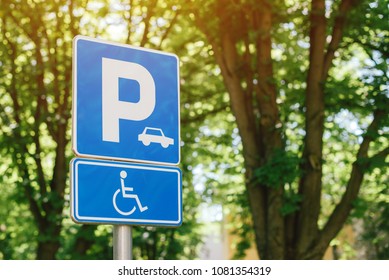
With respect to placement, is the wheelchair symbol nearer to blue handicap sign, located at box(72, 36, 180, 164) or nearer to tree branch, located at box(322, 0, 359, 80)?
blue handicap sign, located at box(72, 36, 180, 164)

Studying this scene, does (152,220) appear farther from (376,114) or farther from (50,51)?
(50,51)

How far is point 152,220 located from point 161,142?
→ 0.46 meters

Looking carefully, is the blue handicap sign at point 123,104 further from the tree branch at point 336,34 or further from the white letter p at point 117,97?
the tree branch at point 336,34

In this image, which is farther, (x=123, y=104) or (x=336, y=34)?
(x=336, y=34)

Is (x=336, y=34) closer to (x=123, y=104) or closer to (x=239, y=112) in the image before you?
(x=239, y=112)

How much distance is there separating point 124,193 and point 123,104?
0.51 meters

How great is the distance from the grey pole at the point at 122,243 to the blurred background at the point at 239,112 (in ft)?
26.0

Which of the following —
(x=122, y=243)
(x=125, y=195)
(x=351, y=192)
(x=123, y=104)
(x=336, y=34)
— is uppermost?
(x=336, y=34)

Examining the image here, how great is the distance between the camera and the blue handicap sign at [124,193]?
12.5 feet

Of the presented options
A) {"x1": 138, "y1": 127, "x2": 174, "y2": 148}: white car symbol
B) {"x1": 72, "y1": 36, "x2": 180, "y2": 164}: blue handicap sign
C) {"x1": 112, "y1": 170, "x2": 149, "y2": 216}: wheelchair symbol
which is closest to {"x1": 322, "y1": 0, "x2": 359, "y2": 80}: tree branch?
{"x1": 72, "y1": 36, "x2": 180, "y2": 164}: blue handicap sign

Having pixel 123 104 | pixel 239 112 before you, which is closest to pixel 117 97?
pixel 123 104

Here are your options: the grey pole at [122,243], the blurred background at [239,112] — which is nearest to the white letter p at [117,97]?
the grey pole at [122,243]

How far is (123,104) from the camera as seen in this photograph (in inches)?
161

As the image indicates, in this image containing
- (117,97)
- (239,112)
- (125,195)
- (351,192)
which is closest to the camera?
(125,195)
